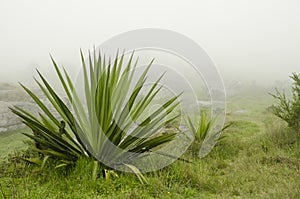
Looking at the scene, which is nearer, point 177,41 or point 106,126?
point 106,126

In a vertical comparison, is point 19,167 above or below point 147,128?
below

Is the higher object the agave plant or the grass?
the agave plant

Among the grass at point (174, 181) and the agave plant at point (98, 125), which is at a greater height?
the agave plant at point (98, 125)

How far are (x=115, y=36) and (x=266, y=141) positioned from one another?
16.3 ft

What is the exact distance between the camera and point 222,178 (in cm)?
477

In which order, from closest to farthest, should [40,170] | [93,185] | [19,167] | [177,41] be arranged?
[93,185] → [40,170] → [19,167] → [177,41]

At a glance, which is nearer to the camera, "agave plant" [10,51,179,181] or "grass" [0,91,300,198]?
"grass" [0,91,300,198]

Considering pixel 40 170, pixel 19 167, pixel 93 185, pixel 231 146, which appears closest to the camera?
pixel 93 185

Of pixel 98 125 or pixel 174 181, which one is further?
pixel 98 125

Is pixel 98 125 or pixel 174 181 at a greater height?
pixel 98 125

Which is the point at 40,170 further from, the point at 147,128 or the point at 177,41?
the point at 177,41

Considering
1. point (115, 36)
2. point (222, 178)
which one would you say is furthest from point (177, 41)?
point (222, 178)

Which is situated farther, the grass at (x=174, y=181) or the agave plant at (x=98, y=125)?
the agave plant at (x=98, y=125)

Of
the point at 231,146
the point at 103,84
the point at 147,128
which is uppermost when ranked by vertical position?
the point at 103,84
